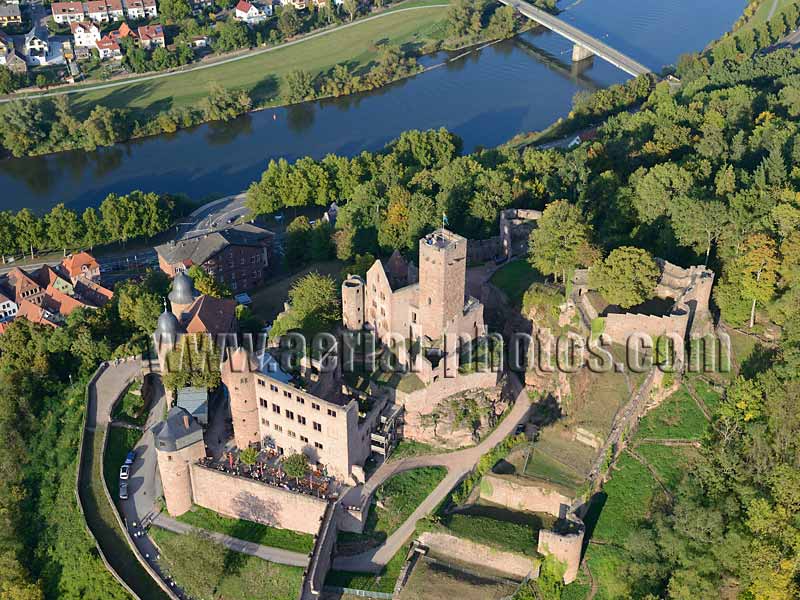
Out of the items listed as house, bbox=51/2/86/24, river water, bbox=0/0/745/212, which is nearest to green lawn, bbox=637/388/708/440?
river water, bbox=0/0/745/212

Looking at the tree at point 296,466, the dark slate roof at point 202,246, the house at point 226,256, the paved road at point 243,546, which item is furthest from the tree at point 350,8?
the paved road at point 243,546

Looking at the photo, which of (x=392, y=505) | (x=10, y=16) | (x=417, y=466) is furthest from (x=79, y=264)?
(x=10, y=16)

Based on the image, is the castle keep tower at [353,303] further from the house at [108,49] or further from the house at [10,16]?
the house at [10,16]

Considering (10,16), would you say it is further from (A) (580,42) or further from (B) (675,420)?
(B) (675,420)

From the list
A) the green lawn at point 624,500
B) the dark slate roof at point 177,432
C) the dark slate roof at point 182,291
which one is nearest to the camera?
the green lawn at point 624,500

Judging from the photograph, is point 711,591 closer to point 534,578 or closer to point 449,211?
point 534,578

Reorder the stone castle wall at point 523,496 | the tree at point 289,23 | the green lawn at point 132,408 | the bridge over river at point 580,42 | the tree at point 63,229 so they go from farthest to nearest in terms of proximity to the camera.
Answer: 1. the tree at point 289,23
2. the bridge over river at point 580,42
3. the tree at point 63,229
4. the green lawn at point 132,408
5. the stone castle wall at point 523,496
